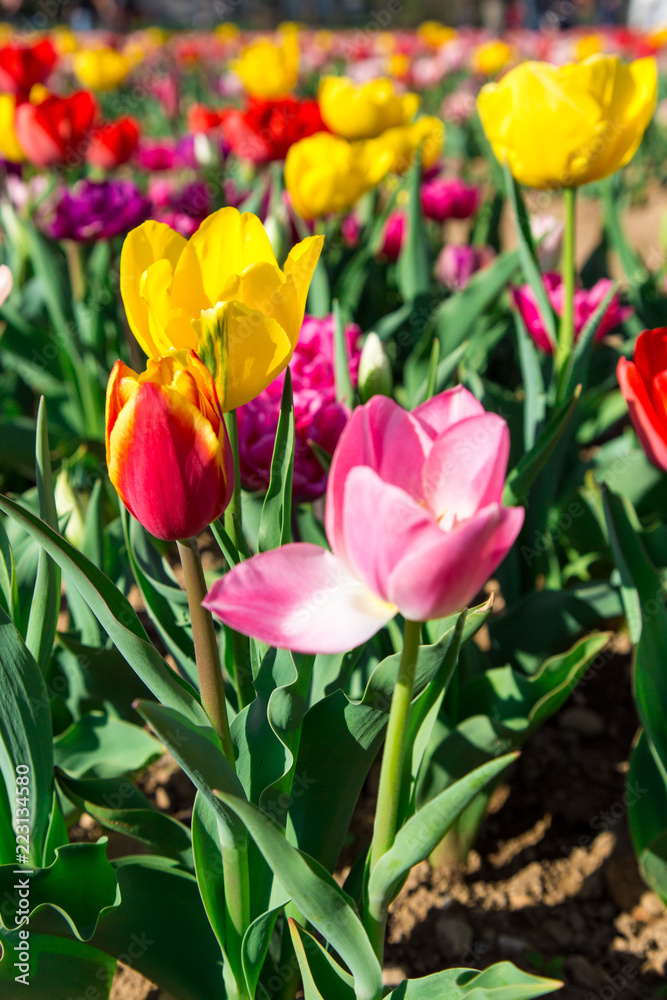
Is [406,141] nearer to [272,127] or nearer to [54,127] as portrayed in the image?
[272,127]

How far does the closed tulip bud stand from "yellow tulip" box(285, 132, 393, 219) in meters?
1.29

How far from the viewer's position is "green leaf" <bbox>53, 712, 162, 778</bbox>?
1054 millimetres

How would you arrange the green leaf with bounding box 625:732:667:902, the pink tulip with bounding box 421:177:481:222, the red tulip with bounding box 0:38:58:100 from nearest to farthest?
the green leaf with bounding box 625:732:667:902, the pink tulip with bounding box 421:177:481:222, the red tulip with bounding box 0:38:58:100

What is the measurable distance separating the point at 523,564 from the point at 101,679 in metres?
0.72

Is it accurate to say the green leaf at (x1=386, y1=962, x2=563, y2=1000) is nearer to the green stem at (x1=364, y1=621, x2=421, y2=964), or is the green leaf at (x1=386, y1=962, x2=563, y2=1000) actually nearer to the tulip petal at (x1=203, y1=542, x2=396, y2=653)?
the green stem at (x1=364, y1=621, x2=421, y2=964)

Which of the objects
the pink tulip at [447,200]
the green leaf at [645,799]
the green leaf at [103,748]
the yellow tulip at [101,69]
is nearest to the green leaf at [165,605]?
the green leaf at [103,748]

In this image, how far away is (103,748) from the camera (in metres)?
1.08

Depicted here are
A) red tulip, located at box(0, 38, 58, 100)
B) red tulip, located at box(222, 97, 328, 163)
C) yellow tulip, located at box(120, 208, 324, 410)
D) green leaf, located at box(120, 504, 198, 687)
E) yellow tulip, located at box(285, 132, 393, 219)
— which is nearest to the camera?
A: yellow tulip, located at box(120, 208, 324, 410)

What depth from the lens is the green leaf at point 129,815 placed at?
851 millimetres

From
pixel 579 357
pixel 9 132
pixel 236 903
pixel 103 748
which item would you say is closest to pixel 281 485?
pixel 236 903

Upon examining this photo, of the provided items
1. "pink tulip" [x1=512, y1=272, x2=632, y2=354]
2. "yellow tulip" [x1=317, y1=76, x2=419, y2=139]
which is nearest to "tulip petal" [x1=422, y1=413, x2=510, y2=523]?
"pink tulip" [x1=512, y1=272, x2=632, y2=354]

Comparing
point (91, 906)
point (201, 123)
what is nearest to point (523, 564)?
point (91, 906)

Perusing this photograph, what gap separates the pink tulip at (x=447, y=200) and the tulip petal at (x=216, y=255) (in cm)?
179

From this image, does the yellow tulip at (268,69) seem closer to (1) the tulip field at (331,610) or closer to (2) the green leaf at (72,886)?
(1) the tulip field at (331,610)
